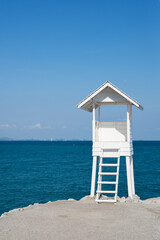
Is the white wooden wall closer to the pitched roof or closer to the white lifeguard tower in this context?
the white lifeguard tower

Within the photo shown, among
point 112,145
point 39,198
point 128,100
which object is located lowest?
point 39,198

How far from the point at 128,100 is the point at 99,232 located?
8187 mm

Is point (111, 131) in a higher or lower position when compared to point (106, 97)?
lower

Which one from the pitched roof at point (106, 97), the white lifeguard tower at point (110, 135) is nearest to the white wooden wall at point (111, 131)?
the white lifeguard tower at point (110, 135)

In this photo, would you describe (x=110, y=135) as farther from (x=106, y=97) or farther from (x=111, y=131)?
(x=106, y=97)

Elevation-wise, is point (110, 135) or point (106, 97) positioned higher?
point (106, 97)

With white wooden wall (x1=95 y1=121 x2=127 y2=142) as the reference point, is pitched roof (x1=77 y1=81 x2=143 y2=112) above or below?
above

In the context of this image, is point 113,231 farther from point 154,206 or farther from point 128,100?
point 128,100

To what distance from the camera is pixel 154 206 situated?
50.7 feet

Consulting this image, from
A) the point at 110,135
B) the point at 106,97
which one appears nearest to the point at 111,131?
the point at 110,135

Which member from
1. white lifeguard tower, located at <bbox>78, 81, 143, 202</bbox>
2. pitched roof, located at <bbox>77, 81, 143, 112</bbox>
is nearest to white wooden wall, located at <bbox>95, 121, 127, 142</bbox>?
white lifeguard tower, located at <bbox>78, 81, 143, 202</bbox>

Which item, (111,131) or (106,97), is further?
(111,131)

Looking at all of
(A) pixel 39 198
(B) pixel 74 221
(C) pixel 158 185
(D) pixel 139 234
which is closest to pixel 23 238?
(B) pixel 74 221

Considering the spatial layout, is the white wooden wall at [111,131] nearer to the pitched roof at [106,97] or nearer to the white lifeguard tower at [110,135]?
the white lifeguard tower at [110,135]
